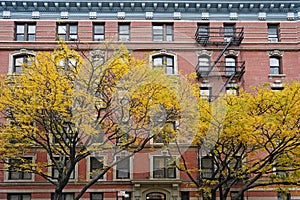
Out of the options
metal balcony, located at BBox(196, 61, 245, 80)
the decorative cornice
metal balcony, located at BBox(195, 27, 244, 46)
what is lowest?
metal balcony, located at BBox(196, 61, 245, 80)

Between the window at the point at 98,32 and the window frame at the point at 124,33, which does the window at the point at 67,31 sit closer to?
the window at the point at 98,32

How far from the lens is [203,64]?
37406 millimetres

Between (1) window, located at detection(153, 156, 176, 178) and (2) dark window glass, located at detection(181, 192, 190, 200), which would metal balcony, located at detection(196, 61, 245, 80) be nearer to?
(1) window, located at detection(153, 156, 176, 178)

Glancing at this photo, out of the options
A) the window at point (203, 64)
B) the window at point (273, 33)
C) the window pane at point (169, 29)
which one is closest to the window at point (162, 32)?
the window pane at point (169, 29)

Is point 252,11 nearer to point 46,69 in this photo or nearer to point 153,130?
point 153,130

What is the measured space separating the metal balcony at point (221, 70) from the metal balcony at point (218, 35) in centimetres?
168

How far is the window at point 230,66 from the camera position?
3728cm

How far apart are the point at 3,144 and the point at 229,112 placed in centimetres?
1314

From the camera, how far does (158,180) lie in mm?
34281

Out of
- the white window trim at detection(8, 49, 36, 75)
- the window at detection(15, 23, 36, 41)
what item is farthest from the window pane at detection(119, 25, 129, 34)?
the white window trim at detection(8, 49, 36, 75)

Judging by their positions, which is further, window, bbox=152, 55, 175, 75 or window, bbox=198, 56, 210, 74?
window, bbox=152, 55, 175, 75

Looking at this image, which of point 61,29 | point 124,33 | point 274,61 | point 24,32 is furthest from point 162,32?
point 24,32

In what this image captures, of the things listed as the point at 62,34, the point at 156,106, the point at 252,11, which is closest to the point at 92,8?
the point at 62,34

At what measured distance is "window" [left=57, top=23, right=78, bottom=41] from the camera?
37.6 meters
